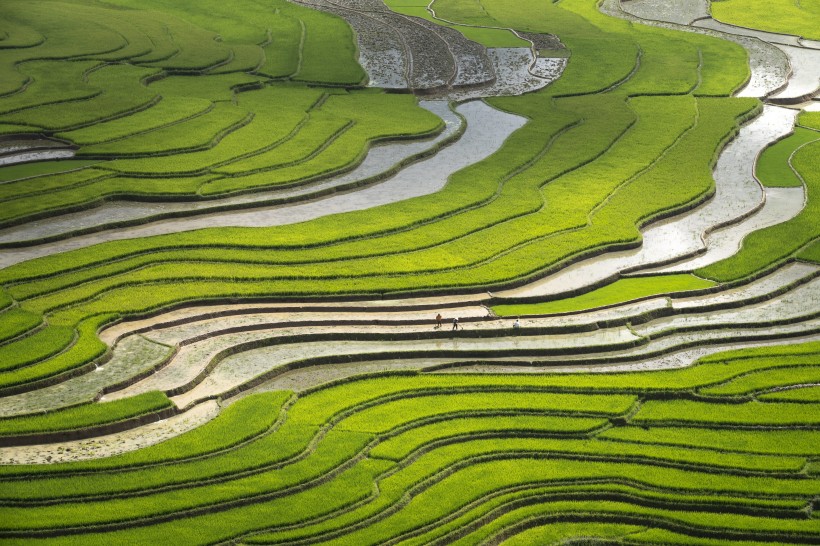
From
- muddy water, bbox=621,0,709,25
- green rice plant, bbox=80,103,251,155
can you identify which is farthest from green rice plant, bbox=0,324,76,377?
muddy water, bbox=621,0,709,25

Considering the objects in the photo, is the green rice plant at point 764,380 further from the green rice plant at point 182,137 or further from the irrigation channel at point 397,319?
the green rice plant at point 182,137

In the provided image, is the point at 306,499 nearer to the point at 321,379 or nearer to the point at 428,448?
the point at 428,448

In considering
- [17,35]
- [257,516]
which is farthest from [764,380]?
[17,35]

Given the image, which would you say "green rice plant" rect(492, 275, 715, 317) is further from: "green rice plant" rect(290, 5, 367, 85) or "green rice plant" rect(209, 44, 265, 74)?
"green rice plant" rect(209, 44, 265, 74)

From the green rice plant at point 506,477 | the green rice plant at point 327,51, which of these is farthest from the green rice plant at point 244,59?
the green rice plant at point 506,477

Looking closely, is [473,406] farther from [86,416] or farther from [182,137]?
[182,137]

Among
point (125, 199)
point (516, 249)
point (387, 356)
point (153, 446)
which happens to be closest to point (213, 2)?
point (125, 199)

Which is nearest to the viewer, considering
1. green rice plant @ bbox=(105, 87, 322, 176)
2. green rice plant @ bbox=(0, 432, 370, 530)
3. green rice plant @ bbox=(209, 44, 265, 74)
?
green rice plant @ bbox=(0, 432, 370, 530)
